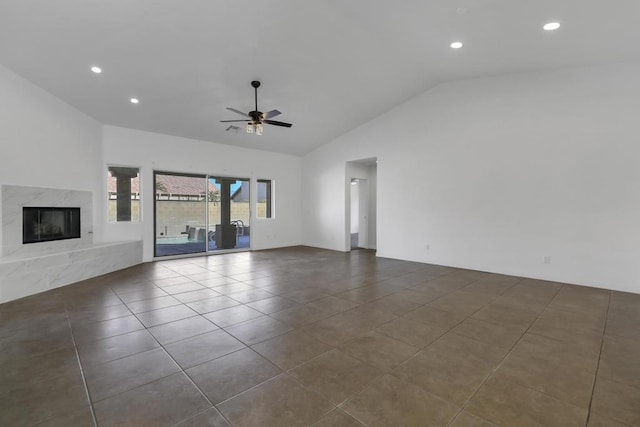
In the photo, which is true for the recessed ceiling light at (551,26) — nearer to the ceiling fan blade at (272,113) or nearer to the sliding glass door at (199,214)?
the ceiling fan blade at (272,113)

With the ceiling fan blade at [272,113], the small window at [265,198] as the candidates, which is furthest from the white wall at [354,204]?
the ceiling fan blade at [272,113]

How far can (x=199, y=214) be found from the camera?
838 centimetres

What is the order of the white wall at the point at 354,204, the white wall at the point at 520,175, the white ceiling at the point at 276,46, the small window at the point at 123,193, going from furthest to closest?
the white wall at the point at 354,204, the small window at the point at 123,193, the white wall at the point at 520,175, the white ceiling at the point at 276,46

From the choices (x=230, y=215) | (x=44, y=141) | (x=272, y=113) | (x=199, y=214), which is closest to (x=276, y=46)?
(x=272, y=113)

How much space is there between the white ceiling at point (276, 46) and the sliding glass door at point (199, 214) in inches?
78.0

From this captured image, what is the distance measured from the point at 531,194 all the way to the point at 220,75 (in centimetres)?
625

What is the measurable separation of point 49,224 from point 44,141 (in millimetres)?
1514

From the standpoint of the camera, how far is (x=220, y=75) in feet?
17.4

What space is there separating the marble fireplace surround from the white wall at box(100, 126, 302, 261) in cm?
75

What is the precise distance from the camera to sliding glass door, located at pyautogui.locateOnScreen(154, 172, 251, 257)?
7.82 metres

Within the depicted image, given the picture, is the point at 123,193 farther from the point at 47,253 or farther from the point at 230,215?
the point at 230,215

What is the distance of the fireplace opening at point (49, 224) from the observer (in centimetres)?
507

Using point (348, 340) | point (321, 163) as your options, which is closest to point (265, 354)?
point (348, 340)

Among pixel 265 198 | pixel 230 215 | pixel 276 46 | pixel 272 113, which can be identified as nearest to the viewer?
pixel 276 46
